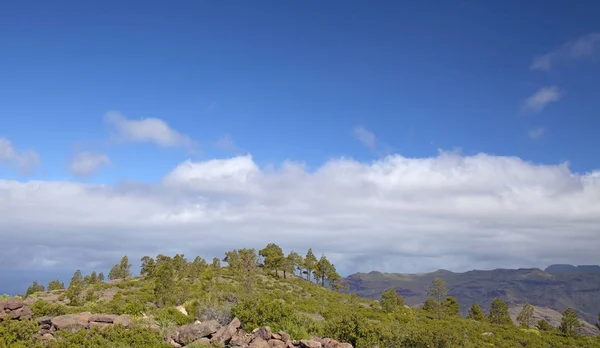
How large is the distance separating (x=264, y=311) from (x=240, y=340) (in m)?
4.88

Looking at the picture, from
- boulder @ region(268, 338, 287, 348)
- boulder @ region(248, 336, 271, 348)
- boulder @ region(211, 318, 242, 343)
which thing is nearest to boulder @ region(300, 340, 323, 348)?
boulder @ region(268, 338, 287, 348)

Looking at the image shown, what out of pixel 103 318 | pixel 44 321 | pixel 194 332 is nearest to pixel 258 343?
pixel 194 332

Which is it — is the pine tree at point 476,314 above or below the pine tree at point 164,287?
below

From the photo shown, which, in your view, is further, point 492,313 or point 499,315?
point 492,313

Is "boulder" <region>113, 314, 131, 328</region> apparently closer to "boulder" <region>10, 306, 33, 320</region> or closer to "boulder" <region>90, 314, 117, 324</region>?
"boulder" <region>90, 314, 117, 324</region>

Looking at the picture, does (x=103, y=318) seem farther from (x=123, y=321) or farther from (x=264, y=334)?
(x=264, y=334)

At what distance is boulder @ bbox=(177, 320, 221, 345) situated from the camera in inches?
1058

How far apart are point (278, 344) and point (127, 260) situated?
92876 millimetres

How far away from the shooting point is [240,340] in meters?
26.1

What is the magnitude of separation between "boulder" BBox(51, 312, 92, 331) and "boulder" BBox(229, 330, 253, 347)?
33.6 feet

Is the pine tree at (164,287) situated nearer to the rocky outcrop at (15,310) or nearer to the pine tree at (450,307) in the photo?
the rocky outcrop at (15,310)

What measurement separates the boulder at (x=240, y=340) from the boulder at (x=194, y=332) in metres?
1.93

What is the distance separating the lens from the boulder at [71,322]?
27.5 meters

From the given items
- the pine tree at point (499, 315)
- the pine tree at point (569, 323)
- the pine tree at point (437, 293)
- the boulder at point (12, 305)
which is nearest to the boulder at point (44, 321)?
the boulder at point (12, 305)
